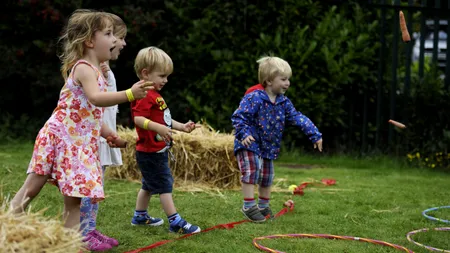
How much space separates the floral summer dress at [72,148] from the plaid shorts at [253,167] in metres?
1.85

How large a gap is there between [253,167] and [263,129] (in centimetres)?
32

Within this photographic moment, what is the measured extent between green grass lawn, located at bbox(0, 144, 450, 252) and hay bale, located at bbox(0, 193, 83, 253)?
2.60 feet

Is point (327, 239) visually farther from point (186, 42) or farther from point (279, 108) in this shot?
point (186, 42)

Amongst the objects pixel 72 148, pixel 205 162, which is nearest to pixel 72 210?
pixel 72 148

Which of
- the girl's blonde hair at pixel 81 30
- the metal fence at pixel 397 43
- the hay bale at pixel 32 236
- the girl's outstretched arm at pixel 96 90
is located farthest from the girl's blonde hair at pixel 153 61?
the metal fence at pixel 397 43

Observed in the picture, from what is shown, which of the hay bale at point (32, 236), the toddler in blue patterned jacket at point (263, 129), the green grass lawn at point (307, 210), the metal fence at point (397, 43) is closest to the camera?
the hay bale at point (32, 236)

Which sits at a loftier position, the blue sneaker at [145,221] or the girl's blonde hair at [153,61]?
the girl's blonde hair at [153,61]

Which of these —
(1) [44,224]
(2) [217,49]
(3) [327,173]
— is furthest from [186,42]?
(1) [44,224]

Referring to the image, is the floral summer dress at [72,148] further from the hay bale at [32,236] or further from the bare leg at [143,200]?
the bare leg at [143,200]

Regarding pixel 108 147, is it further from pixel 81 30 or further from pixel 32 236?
pixel 32 236

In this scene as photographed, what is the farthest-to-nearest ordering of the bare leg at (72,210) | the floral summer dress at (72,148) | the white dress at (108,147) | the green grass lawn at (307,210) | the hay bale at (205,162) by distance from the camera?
1. the hay bale at (205,162)
2. the white dress at (108,147)
3. the green grass lawn at (307,210)
4. the bare leg at (72,210)
5. the floral summer dress at (72,148)

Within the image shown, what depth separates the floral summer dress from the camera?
392 cm

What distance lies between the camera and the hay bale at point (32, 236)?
→ 2.63 meters

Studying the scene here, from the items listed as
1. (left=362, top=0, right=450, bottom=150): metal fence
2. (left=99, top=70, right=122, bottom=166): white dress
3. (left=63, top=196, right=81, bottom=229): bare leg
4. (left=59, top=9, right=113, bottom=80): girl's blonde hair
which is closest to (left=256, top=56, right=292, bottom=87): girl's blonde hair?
(left=99, top=70, right=122, bottom=166): white dress
